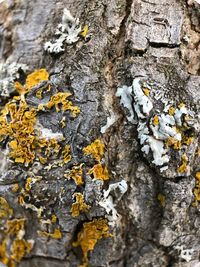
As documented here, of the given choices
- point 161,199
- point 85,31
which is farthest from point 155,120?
point 85,31

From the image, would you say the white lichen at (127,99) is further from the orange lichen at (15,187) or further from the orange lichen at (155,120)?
the orange lichen at (15,187)

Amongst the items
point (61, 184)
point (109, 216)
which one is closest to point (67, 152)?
point (61, 184)

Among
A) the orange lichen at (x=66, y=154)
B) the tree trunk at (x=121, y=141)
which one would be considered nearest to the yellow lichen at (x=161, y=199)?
the tree trunk at (x=121, y=141)

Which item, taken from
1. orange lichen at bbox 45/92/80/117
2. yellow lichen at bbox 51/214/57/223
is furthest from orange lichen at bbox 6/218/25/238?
orange lichen at bbox 45/92/80/117

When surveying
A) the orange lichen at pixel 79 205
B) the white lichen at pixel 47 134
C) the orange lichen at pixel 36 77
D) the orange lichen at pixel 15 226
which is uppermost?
the orange lichen at pixel 36 77

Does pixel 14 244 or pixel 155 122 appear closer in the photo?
pixel 155 122

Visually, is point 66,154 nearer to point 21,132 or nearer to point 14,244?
point 21,132

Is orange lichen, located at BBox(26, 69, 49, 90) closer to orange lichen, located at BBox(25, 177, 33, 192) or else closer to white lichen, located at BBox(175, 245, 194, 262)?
orange lichen, located at BBox(25, 177, 33, 192)
